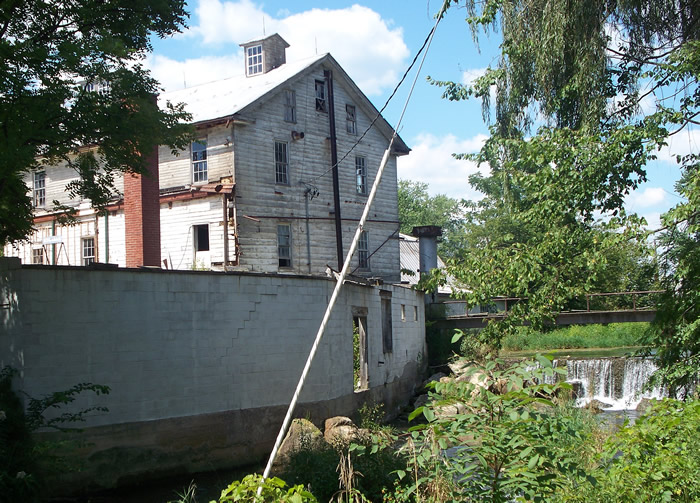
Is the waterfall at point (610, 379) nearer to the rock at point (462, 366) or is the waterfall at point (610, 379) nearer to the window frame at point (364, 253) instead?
the rock at point (462, 366)

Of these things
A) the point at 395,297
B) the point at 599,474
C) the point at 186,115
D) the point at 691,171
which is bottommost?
the point at 599,474

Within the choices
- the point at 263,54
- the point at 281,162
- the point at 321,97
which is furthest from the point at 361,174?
the point at 263,54

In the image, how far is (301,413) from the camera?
590 inches

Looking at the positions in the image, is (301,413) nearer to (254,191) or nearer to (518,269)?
(518,269)

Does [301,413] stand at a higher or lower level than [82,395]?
lower

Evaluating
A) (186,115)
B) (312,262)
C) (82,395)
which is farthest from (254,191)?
(82,395)

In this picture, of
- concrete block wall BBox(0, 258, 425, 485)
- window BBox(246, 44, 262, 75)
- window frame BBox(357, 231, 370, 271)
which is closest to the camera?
concrete block wall BBox(0, 258, 425, 485)

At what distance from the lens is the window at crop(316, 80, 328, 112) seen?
2689 cm

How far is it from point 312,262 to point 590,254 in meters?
16.2

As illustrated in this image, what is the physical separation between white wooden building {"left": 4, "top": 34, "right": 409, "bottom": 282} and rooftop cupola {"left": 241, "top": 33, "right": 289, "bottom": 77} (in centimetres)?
5

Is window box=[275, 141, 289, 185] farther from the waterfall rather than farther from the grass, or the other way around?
the grass

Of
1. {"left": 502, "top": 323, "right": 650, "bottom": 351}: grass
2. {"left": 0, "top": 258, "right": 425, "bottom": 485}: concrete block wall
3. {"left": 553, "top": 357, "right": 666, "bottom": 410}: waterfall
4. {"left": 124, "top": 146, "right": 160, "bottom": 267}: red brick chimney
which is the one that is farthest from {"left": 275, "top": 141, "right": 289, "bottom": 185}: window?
{"left": 502, "top": 323, "right": 650, "bottom": 351}: grass

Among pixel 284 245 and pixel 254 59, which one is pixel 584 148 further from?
pixel 254 59

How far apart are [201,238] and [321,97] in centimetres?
731
